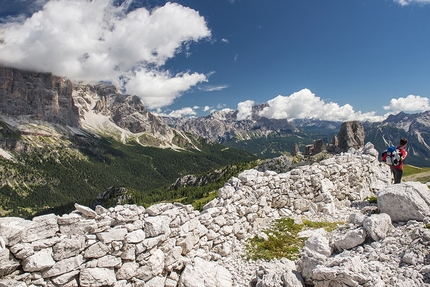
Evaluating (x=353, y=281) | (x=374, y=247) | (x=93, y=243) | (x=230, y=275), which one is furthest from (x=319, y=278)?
(x=93, y=243)

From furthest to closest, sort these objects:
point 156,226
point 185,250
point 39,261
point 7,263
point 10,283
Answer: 1. point 185,250
2. point 156,226
3. point 39,261
4. point 7,263
5. point 10,283

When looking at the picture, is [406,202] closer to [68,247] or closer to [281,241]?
[281,241]

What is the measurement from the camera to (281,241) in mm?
13461

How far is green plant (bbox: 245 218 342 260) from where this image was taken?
12406 mm

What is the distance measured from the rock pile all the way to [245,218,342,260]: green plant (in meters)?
0.61

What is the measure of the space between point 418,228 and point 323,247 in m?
3.47

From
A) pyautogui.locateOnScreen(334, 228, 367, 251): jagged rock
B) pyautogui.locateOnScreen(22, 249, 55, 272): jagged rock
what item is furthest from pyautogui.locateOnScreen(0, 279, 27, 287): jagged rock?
pyautogui.locateOnScreen(334, 228, 367, 251): jagged rock

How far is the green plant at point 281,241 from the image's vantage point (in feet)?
40.7

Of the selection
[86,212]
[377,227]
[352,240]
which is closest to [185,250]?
[86,212]

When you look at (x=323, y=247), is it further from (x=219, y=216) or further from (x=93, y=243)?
(x=93, y=243)

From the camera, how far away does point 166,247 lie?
35.3 ft

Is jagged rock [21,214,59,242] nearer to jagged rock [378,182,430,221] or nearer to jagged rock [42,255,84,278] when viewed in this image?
jagged rock [42,255,84,278]

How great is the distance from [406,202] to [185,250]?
10.2 m

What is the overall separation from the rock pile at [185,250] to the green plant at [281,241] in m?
0.61
